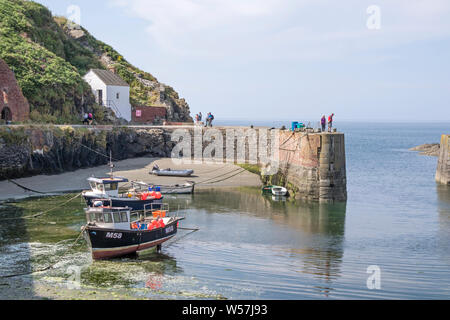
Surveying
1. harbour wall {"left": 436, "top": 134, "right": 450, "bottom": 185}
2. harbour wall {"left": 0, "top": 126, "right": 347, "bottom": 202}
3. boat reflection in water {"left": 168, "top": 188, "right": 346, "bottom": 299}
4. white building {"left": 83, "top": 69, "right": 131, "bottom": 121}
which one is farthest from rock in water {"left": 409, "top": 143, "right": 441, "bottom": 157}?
boat reflection in water {"left": 168, "top": 188, "right": 346, "bottom": 299}

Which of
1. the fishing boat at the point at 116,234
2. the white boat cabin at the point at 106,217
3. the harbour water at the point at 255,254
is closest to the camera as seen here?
the harbour water at the point at 255,254

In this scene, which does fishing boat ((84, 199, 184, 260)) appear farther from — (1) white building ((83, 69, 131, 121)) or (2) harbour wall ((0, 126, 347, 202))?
(1) white building ((83, 69, 131, 121))

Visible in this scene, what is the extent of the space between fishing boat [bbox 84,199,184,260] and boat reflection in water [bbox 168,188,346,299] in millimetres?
3187

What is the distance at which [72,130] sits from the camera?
178 feet

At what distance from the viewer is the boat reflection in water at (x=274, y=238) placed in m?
23.6

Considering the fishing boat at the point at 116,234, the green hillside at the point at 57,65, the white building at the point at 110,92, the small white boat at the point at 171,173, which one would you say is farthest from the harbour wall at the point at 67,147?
the fishing boat at the point at 116,234

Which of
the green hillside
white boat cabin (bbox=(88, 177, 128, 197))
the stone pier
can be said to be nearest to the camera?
white boat cabin (bbox=(88, 177, 128, 197))

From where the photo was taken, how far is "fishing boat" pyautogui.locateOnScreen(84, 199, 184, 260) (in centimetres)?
2566

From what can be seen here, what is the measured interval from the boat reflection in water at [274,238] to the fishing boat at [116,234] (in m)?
3.19

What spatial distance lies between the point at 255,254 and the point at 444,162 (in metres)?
36.5

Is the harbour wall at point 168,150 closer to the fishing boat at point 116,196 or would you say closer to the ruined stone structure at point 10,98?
the ruined stone structure at point 10,98

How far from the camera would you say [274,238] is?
3120 centimetres
